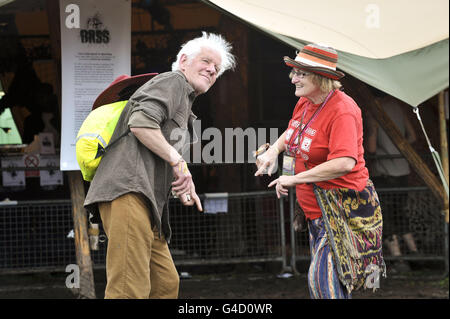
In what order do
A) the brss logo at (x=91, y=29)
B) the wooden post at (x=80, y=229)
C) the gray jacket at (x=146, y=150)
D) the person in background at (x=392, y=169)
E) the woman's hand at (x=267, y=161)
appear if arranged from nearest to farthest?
the gray jacket at (x=146, y=150)
the woman's hand at (x=267, y=161)
the brss logo at (x=91, y=29)
the wooden post at (x=80, y=229)
the person in background at (x=392, y=169)

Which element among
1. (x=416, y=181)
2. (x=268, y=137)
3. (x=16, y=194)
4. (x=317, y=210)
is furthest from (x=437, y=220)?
(x=16, y=194)

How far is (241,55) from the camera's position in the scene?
27.1 feet

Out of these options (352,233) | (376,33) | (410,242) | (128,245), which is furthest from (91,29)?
(410,242)

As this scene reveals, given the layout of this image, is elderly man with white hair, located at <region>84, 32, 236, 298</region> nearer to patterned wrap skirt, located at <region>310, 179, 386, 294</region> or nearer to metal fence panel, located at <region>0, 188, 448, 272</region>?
patterned wrap skirt, located at <region>310, 179, 386, 294</region>

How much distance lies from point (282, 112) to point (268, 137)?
2.49 feet

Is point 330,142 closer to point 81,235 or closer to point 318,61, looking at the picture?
point 318,61

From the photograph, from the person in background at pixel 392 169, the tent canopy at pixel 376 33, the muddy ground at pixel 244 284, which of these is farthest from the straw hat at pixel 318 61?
the person in background at pixel 392 169

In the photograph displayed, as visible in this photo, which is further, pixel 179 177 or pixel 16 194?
pixel 16 194

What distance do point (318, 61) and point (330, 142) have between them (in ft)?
1.76

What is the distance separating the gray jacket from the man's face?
0.27 ft

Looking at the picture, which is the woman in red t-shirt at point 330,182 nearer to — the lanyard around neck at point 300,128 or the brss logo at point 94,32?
the lanyard around neck at point 300,128

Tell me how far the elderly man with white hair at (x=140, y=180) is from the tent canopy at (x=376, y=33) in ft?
5.23

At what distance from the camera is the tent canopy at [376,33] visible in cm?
569

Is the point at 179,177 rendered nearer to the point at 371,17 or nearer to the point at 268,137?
the point at 371,17
